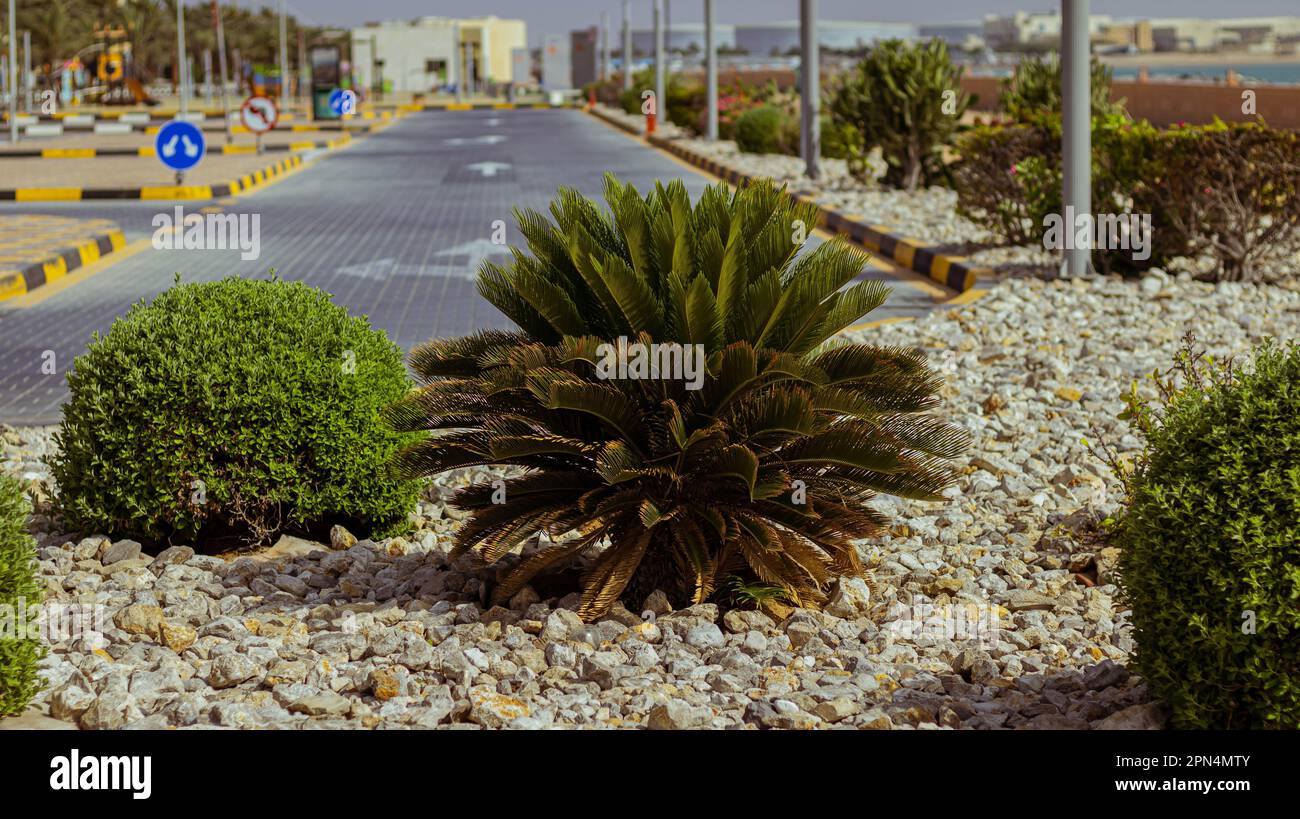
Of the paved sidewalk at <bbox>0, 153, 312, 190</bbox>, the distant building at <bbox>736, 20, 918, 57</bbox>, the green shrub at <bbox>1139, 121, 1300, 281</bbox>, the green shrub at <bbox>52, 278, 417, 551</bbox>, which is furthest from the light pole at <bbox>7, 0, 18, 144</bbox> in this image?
the distant building at <bbox>736, 20, 918, 57</bbox>

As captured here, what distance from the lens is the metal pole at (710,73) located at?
107 feet

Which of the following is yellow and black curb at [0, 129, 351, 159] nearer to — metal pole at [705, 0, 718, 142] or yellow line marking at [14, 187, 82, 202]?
metal pole at [705, 0, 718, 142]

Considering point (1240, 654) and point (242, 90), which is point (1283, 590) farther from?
point (242, 90)

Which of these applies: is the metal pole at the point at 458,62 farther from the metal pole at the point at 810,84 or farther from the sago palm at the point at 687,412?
the sago palm at the point at 687,412

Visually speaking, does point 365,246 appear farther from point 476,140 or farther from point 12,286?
point 476,140

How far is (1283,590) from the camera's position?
351cm

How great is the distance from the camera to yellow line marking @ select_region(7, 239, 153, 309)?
40.4 feet

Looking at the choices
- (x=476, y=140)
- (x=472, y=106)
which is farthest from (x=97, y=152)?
(x=472, y=106)

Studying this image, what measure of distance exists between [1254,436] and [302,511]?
3229mm
